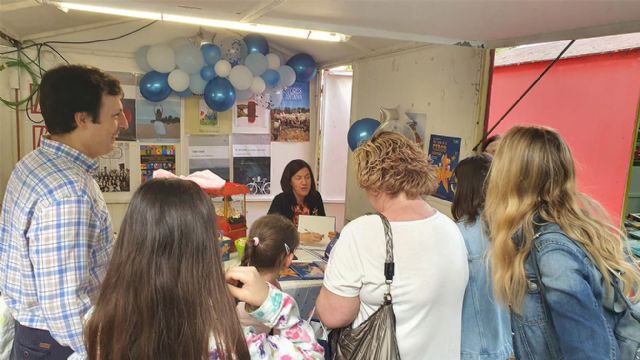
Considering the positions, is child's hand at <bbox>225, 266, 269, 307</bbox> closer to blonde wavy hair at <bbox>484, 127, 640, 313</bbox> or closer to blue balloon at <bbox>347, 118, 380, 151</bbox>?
blonde wavy hair at <bbox>484, 127, 640, 313</bbox>

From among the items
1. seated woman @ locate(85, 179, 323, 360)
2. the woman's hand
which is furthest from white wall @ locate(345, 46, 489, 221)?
seated woman @ locate(85, 179, 323, 360)

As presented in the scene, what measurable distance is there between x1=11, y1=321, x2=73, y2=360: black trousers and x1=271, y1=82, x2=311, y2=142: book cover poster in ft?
12.7

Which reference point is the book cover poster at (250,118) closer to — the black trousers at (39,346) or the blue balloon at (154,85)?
the blue balloon at (154,85)

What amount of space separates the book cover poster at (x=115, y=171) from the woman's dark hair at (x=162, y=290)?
3907 mm

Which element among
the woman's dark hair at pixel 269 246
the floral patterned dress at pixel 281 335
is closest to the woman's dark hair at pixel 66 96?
the woman's dark hair at pixel 269 246

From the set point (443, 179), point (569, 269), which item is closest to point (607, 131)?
point (443, 179)

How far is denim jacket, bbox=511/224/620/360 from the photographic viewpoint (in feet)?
3.29

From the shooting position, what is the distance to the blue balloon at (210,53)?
13.6 feet

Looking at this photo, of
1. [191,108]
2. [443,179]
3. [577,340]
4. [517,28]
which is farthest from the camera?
[191,108]

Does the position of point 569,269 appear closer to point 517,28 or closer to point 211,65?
point 517,28

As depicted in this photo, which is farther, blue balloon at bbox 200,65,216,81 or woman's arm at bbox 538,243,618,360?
blue balloon at bbox 200,65,216,81

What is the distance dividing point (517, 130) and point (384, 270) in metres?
0.56

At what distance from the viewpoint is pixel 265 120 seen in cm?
493

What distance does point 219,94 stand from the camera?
4.24m
